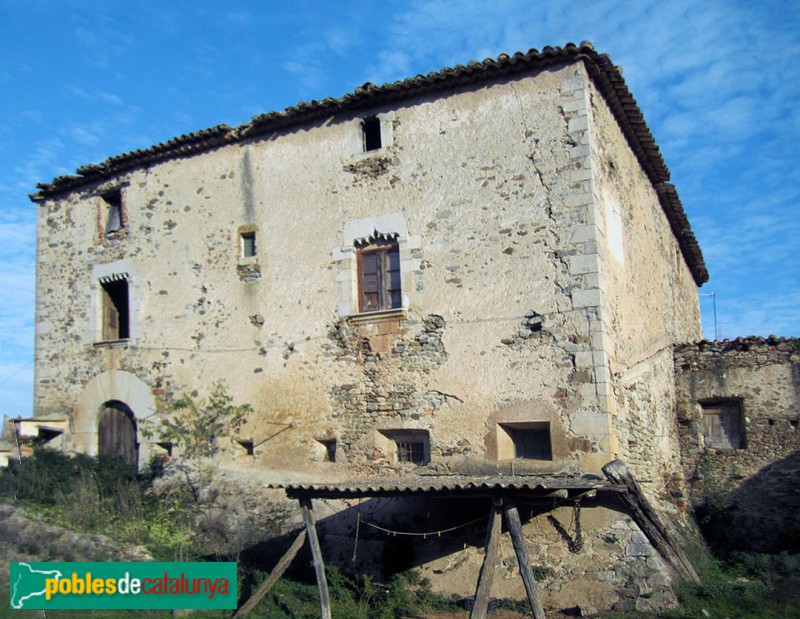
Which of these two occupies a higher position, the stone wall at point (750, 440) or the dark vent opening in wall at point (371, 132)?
the dark vent opening in wall at point (371, 132)

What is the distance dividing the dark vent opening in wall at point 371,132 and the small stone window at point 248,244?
239cm

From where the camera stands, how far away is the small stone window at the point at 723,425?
531 inches

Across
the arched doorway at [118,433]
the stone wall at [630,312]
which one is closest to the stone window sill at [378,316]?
the stone wall at [630,312]

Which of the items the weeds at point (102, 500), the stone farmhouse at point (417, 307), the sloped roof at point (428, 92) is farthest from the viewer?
the weeds at point (102, 500)

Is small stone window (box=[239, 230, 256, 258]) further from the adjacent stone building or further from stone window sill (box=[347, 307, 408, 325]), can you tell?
stone window sill (box=[347, 307, 408, 325])

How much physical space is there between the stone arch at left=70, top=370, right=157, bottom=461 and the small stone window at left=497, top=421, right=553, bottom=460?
6.17 meters

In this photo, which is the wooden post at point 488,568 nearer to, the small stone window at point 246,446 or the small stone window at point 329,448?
the small stone window at point 329,448

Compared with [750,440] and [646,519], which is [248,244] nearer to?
[646,519]

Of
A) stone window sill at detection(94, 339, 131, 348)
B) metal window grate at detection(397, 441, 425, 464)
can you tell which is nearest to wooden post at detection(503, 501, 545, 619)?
metal window grate at detection(397, 441, 425, 464)

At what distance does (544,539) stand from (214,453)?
5.49 m

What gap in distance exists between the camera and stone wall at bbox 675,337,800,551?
12.8 metres

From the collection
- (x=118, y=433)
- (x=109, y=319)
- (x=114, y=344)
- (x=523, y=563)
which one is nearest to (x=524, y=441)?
(x=523, y=563)

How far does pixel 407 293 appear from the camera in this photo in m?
11.6

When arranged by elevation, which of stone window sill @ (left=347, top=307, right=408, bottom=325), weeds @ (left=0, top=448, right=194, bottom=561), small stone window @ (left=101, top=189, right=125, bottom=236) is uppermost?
small stone window @ (left=101, top=189, right=125, bottom=236)
